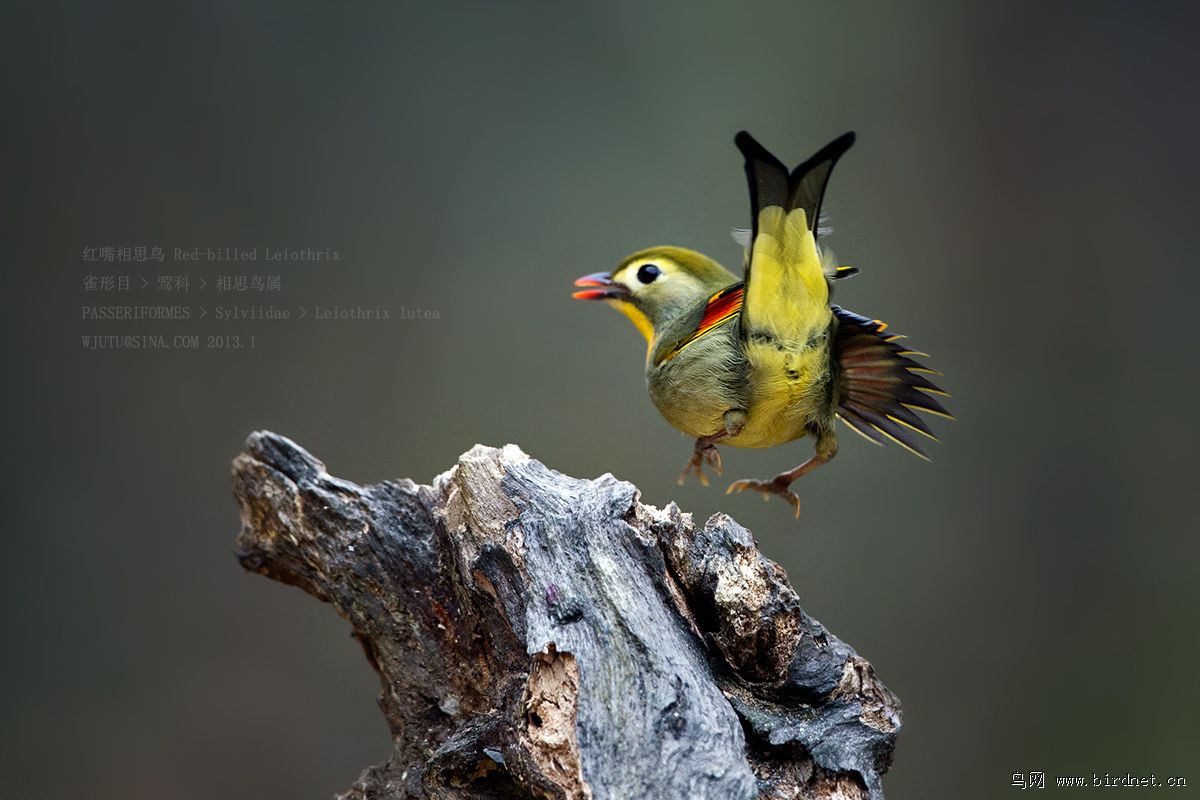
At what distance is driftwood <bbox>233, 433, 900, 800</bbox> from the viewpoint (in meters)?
1.52

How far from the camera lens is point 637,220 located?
361 cm

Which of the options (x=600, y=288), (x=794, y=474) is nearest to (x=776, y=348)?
(x=794, y=474)

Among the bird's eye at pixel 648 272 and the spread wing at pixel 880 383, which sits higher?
the bird's eye at pixel 648 272

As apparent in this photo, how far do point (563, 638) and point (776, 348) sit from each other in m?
0.84

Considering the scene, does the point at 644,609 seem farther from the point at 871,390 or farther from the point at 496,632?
the point at 871,390

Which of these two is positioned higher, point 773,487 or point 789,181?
point 789,181

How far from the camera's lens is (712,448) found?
2.46 m

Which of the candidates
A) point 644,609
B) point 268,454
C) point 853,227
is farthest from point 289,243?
point 644,609

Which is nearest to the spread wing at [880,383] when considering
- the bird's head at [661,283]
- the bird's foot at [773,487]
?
the bird's foot at [773,487]

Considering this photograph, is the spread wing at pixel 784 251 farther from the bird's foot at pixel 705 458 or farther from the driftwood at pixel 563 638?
the driftwood at pixel 563 638

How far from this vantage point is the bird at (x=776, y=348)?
2016 mm

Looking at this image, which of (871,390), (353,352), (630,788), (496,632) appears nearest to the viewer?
(630,788)

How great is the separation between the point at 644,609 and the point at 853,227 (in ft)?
7.61

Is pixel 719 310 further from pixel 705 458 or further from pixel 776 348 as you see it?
pixel 705 458
